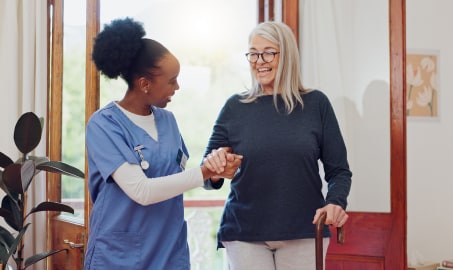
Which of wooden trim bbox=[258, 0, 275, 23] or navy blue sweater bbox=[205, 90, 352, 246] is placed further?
wooden trim bbox=[258, 0, 275, 23]

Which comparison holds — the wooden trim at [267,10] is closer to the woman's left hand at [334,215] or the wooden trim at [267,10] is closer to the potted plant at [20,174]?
the potted plant at [20,174]

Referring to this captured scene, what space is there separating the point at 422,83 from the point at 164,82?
8.77ft

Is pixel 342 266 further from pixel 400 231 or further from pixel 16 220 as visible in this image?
pixel 16 220

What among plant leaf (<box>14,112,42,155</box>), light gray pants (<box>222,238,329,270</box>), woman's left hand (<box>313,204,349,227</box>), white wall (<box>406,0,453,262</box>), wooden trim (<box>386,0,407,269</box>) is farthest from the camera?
white wall (<box>406,0,453,262</box>)

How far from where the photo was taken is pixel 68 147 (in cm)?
334

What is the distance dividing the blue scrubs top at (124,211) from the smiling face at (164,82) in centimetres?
13

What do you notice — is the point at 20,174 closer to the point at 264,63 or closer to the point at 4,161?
the point at 4,161

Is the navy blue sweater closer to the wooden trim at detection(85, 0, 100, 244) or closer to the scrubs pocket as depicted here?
the scrubs pocket

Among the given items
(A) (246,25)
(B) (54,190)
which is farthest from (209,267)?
(A) (246,25)

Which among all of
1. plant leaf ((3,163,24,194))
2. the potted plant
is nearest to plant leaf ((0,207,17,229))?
the potted plant

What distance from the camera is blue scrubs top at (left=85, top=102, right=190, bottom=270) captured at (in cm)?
181

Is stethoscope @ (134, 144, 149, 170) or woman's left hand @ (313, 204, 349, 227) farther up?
stethoscope @ (134, 144, 149, 170)

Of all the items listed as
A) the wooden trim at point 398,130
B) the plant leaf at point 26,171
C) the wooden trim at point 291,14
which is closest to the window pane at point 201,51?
the wooden trim at point 291,14

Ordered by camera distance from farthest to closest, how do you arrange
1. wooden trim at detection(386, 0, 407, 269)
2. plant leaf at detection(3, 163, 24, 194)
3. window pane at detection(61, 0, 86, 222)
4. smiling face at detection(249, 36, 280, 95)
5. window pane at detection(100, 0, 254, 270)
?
1. window pane at detection(100, 0, 254, 270)
2. window pane at detection(61, 0, 86, 222)
3. wooden trim at detection(386, 0, 407, 269)
4. plant leaf at detection(3, 163, 24, 194)
5. smiling face at detection(249, 36, 280, 95)
